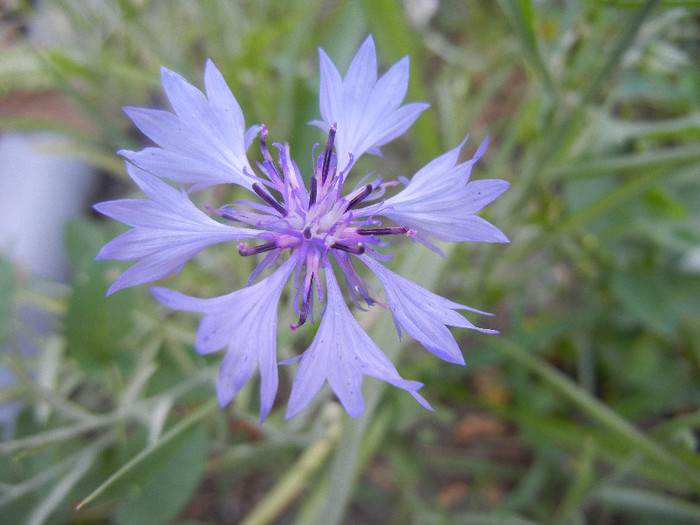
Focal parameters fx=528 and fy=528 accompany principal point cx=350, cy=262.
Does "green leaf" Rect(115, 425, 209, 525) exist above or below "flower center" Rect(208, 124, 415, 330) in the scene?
below

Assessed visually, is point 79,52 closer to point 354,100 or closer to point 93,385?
point 93,385

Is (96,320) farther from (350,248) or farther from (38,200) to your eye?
(38,200)

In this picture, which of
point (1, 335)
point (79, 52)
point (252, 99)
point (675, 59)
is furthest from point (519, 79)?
point (1, 335)

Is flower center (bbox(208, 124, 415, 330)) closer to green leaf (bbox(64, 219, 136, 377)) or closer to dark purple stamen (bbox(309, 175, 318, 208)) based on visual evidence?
dark purple stamen (bbox(309, 175, 318, 208))

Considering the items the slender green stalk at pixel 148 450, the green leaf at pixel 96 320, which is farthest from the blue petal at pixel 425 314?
the green leaf at pixel 96 320

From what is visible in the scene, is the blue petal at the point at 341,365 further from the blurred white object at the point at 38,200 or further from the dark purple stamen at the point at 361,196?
the blurred white object at the point at 38,200

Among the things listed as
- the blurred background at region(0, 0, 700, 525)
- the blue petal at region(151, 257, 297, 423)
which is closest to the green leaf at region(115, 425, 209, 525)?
the blurred background at region(0, 0, 700, 525)
